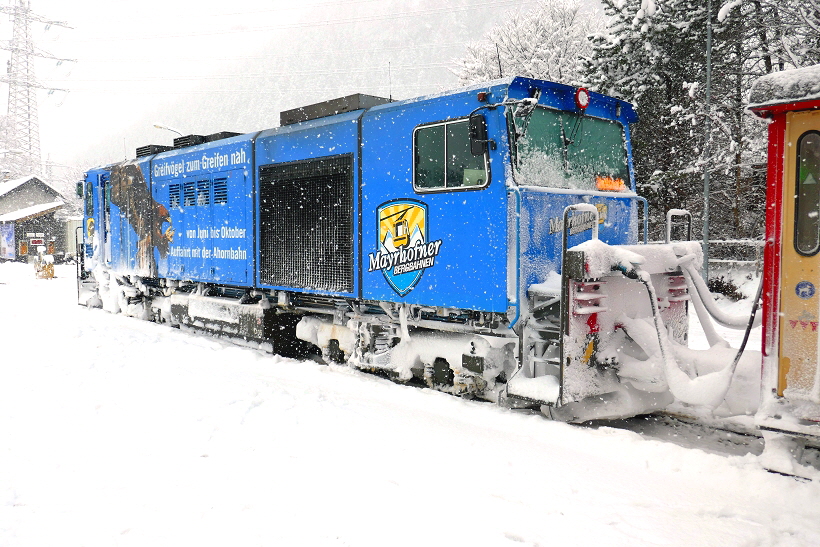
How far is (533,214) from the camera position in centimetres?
566

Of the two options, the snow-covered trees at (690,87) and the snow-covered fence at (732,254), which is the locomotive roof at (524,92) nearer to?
the snow-covered trees at (690,87)

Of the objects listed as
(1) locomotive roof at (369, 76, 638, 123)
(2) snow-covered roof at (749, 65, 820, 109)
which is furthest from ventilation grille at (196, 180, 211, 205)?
(2) snow-covered roof at (749, 65, 820, 109)

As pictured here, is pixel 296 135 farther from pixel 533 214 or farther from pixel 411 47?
pixel 411 47

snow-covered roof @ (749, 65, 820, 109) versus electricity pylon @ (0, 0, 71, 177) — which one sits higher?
electricity pylon @ (0, 0, 71, 177)

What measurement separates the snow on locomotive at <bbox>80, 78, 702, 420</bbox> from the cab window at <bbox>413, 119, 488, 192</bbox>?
0.02m

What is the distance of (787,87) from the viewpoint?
3924 millimetres

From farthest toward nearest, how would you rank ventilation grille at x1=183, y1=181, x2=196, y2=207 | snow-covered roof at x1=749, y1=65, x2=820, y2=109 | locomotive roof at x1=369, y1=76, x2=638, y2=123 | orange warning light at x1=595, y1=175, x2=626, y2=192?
1. ventilation grille at x1=183, y1=181, x2=196, y2=207
2. orange warning light at x1=595, y1=175, x2=626, y2=192
3. locomotive roof at x1=369, y1=76, x2=638, y2=123
4. snow-covered roof at x1=749, y1=65, x2=820, y2=109

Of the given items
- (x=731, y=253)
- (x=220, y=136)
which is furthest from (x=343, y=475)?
(x=731, y=253)

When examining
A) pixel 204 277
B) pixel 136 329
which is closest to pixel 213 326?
pixel 204 277

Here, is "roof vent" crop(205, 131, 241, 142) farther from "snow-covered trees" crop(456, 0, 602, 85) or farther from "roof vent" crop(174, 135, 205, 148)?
"snow-covered trees" crop(456, 0, 602, 85)

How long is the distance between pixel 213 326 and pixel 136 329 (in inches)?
63.2

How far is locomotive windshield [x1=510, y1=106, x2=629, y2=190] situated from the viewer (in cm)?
579

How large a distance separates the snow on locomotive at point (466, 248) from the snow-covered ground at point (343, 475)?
62 cm

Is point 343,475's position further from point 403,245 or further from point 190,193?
point 190,193
